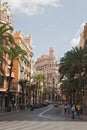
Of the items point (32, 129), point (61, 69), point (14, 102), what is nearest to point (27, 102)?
point (14, 102)

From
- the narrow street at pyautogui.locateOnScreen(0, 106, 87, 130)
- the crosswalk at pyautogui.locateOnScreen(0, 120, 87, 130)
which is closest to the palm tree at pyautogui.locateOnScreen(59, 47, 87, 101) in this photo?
the narrow street at pyautogui.locateOnScreen(0, 106, 87, 130)

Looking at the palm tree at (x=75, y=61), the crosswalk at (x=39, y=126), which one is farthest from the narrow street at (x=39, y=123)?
the palm tree at (x=75, y=61)

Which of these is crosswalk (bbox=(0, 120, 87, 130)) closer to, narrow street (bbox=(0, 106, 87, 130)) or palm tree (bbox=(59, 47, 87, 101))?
narrow street (bbox=(0, 106, 87, 130))

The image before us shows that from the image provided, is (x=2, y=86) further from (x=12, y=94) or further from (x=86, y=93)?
(x=86, y=93)

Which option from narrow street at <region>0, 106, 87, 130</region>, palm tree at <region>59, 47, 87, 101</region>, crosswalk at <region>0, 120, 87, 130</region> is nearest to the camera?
crosswalk at <region>0, 120, 87, 130</region>

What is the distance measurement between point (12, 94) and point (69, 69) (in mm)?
32857

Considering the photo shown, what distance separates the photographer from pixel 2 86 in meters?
87.6

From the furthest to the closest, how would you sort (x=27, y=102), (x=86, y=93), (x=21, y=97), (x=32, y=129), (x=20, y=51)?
(x=27, y=102) → (x=21, y=97) → (x=86, y=93) → (x=20, y=51) → (x=32, y=129)

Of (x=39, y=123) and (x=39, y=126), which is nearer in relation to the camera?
(x=39, y=126)

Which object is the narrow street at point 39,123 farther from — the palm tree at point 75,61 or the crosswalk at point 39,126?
the palm tree at point 75,61

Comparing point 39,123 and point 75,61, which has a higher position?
point 75,61

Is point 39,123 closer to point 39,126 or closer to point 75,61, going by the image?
point 39,126

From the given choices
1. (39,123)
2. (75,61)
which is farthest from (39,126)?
(75,61)

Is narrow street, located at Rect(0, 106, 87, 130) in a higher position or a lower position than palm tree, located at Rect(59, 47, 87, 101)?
lower
